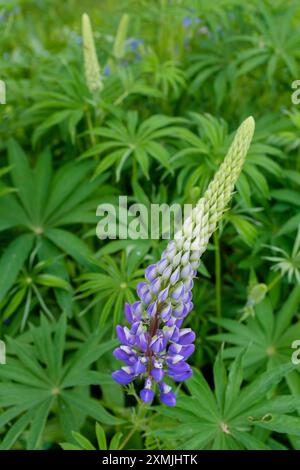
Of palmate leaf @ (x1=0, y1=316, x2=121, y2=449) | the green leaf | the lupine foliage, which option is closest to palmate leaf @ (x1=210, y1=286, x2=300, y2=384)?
the lupine foliage

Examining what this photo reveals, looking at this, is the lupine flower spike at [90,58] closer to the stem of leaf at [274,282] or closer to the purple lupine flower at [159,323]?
the stem of leaf at [274,282]

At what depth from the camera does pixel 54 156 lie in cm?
300

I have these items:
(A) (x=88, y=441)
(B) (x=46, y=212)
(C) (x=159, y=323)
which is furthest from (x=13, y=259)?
(C) (x=159, y=323)

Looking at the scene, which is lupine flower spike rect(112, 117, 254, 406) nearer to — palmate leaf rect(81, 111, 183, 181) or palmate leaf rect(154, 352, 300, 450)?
palmate leaf rect(154, 352, 300, 450)

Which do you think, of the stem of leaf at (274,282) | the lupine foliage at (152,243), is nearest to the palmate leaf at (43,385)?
the lupine foliage at (152,243)

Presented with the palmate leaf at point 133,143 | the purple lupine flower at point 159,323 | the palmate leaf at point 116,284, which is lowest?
the purple lupine flower at point 159,323

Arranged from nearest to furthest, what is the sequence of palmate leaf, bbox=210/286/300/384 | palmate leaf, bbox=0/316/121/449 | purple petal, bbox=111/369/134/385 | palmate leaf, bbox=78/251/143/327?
1. purple petal, bbox=111/369/134/385
2. palmate leaf, bbox=0/316/121/449
3. palmate leaf, bbox=78/251/143/327
4. palmate leaf, bbox=210/286/300/384

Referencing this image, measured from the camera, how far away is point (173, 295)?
155cm

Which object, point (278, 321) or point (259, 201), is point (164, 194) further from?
point (278, 321)

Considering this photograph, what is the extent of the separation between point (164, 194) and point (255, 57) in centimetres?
87

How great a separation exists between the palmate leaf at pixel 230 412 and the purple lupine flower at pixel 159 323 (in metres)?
0.17

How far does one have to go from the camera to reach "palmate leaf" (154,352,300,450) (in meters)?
1.77

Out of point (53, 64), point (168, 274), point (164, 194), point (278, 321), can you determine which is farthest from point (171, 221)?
point (53, 64)

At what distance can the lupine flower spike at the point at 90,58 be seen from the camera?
2.38 m
